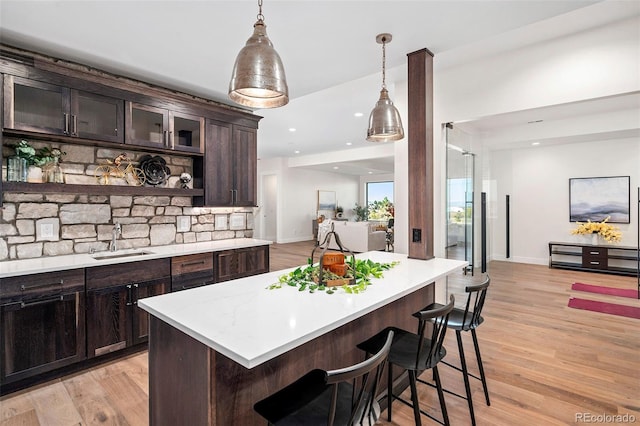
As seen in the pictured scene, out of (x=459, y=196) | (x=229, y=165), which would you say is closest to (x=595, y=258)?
(x=459, y=196)

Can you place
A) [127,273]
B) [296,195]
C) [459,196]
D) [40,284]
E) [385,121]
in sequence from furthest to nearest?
[296,195] < [459,196] < [127,273] < [385,121] < [40,284]

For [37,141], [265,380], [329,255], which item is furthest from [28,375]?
[329,255]

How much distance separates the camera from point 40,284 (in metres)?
2.39

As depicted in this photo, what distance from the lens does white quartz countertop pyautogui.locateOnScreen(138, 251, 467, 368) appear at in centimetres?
115

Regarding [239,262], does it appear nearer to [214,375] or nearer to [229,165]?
[229,165]

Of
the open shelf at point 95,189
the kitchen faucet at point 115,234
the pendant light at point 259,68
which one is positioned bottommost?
the kitchen faucet at point 115,234

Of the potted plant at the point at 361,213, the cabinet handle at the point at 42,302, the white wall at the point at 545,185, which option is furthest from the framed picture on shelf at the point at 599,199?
the cabinet handle at the point at 42,302

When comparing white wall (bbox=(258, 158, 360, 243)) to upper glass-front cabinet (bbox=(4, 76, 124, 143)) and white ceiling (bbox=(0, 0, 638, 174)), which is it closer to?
white ceiling (bbox=(0, 0, 638, 174))

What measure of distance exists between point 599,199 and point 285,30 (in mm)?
6791

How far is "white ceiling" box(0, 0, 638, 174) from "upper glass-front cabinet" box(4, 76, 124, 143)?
36 cm

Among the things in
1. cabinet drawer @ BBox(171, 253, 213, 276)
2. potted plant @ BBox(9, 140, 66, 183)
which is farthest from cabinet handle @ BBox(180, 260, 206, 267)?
potted plant @ BBox(9, 140, 66, 183)

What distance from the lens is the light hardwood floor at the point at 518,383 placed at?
2086mm

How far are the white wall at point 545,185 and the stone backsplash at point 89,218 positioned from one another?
581cm

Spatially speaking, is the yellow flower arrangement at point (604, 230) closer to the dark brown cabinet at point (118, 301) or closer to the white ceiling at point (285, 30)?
the white ceiling at point (285, 30)
